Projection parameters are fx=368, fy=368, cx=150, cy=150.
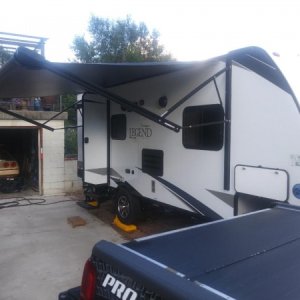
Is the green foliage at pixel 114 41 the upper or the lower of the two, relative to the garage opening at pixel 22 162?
upper

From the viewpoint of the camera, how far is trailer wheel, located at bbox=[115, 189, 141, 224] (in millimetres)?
7025

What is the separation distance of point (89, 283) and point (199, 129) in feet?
12.1

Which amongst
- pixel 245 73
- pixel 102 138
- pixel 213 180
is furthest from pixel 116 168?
pixel 245 73

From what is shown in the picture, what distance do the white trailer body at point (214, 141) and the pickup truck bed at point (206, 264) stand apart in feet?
6.05

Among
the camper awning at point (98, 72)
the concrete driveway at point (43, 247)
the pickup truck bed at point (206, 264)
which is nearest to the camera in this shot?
the pickup truck bed at point (206, 264)

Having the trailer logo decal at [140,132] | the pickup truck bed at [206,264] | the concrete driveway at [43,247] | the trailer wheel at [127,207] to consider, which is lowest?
the concrete driveway at [43,247]

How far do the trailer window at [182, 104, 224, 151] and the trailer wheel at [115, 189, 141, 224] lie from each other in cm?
196

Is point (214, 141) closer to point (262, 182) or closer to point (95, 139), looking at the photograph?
point (262, 182)

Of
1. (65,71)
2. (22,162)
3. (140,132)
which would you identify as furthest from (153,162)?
(22,162)

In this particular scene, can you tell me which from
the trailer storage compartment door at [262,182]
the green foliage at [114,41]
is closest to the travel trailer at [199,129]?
the trailer storage compartment door at [262,182]

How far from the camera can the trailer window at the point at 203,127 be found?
16.4 ft

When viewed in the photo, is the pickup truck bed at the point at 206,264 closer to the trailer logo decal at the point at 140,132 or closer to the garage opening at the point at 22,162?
the trailer logo decal at the point at 140,132

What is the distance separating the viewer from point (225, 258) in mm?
1918

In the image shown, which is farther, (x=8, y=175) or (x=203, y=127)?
(x=8, y=175)
